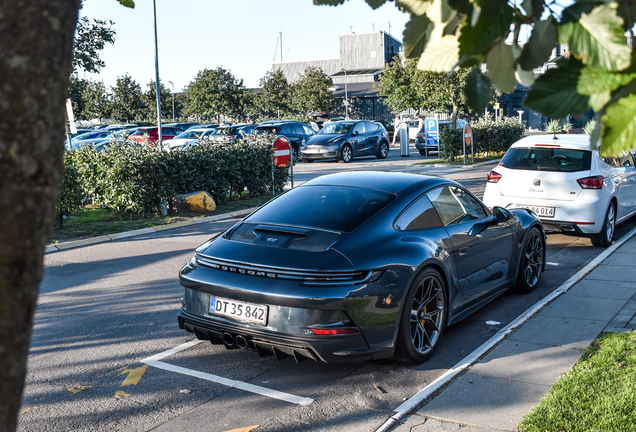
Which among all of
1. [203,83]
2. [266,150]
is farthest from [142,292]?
[203,83]

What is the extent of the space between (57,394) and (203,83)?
53.4 m

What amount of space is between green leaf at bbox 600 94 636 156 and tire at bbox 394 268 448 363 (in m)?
3.47

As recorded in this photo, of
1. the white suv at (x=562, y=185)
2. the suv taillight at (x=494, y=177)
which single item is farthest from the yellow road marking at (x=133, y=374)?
the suv taillight at (x=494, y=177)

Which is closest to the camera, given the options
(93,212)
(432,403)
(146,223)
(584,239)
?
(432,403)

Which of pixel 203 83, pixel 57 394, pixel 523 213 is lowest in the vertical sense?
pixel 57 394

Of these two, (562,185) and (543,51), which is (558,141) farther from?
(543,51)

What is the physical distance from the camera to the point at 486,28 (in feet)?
4.63

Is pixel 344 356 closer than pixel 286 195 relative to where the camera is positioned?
Yes

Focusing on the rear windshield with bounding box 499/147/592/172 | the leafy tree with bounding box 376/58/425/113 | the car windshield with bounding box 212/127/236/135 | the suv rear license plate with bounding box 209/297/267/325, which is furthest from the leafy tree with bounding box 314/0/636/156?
the car windshield with bounding box 212/127/236/135

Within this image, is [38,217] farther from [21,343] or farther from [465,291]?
[465,291]

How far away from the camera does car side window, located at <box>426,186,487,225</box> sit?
561 centimetres

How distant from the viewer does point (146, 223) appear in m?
12.1

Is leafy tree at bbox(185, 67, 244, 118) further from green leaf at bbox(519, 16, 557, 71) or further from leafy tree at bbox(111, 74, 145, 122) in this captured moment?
green leaf at bbox(519, 16, 557, 71)

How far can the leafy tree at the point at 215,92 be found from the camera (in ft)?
182
